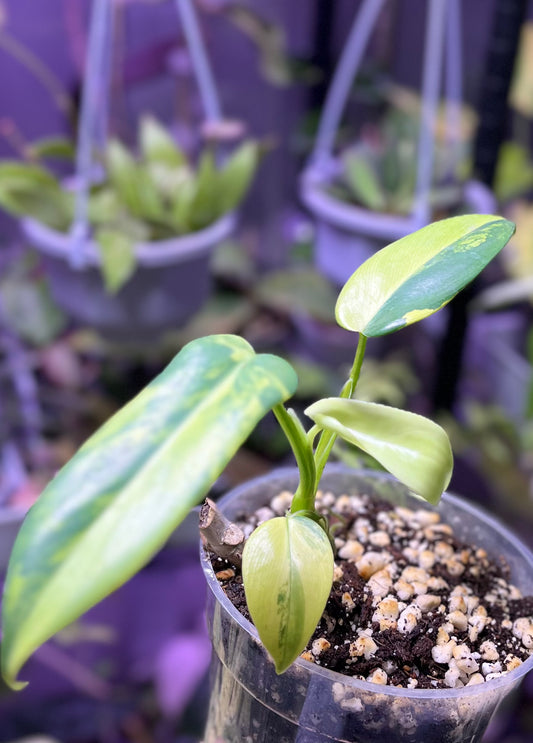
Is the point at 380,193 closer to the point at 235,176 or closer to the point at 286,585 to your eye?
the point at 235,176

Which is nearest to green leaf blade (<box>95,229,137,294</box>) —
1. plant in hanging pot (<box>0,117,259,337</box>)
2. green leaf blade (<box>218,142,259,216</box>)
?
plant in hanging pot (<box>0,117,259,337</box>)

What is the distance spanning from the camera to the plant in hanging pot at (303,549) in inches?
8.9

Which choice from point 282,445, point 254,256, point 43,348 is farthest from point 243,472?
point 254,256

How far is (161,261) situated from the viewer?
0.87 meters

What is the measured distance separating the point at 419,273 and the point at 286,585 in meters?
0.15

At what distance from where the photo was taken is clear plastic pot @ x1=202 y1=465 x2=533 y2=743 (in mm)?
285

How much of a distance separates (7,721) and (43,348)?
597mm

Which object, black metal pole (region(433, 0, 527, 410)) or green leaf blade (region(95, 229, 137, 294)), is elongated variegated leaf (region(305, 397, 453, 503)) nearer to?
green leaf blade (region(95, 229, 137, 294))

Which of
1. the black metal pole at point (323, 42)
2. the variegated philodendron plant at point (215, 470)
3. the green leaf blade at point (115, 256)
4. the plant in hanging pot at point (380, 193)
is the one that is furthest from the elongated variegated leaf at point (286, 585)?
the black metal pole at point (323, 42)

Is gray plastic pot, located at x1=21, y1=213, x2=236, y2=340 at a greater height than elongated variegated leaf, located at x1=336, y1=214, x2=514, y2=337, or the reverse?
elongated variegated leaf, located at x1=336, y1=214, x2=514, y2=337

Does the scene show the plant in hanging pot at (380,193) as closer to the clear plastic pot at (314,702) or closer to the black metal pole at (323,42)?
the black metal pole at (323,42)

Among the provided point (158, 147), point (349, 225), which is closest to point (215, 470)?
point (349, 225)

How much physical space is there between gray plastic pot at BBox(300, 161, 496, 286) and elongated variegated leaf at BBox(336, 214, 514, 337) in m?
0.56

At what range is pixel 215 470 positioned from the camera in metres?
0.23
